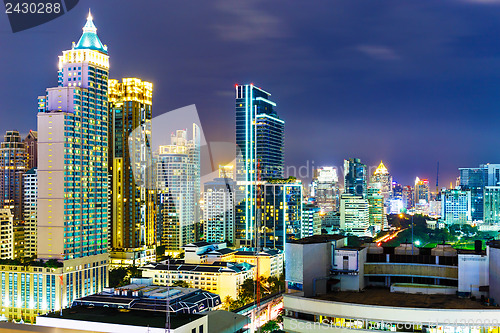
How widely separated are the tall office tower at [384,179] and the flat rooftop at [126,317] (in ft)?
94.9

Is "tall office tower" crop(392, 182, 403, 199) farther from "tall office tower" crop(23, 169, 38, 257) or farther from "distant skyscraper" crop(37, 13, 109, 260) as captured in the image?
"distant skyscraper" crop(37, 13, 109, 260)

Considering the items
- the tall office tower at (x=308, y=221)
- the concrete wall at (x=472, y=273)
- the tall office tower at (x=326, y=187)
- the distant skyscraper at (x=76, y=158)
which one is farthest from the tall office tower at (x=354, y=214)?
the concrete wall at (x=472, y=273)

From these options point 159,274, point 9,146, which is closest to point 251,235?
point 159,274

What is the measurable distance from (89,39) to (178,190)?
6.09 meters

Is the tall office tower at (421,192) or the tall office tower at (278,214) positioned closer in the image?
the tall office tower at (278,214)

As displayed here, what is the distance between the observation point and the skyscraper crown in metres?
13.3

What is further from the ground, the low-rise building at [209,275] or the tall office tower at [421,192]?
the tall office tower at [421,192]

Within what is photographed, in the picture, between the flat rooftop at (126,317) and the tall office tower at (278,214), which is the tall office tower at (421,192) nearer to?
the tall office tower at (278,214)

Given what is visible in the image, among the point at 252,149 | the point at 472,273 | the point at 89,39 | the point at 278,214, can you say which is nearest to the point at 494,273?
the point at 472,273

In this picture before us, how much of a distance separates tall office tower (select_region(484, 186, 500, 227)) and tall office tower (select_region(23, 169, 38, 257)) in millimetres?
18227

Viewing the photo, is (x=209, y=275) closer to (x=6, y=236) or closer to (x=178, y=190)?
(x=178, y=190)

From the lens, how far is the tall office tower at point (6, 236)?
53.1 feet

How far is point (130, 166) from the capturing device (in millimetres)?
17859

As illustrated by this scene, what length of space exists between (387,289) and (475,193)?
22187mm
